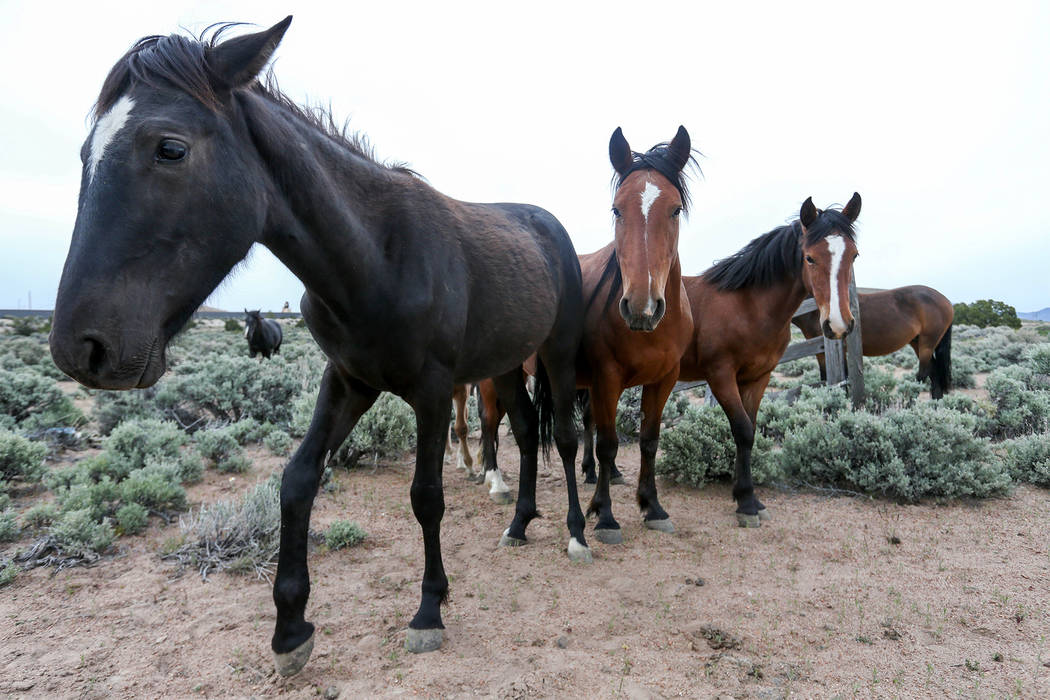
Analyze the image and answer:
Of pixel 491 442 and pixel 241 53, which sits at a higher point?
pixel 241 53

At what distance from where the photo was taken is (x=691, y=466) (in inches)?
216

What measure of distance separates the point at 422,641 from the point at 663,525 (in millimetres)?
2376

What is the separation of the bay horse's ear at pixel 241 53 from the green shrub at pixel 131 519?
3510mm

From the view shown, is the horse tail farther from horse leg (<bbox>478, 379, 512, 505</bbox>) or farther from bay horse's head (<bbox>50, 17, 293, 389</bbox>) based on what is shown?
bay horse's head (<bbox>50, 17, 293, 389</bbox>)

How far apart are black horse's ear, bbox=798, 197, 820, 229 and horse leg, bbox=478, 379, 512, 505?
3324 mm

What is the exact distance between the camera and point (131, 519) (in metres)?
3.94

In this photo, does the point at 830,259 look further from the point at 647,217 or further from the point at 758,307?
the point at 647,217

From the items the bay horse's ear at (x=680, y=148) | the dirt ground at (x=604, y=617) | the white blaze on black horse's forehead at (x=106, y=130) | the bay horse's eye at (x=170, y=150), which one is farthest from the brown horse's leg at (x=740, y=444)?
the white blaze on black horse's forehead at (x=106, y=130)

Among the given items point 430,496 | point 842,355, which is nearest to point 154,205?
point 430,496

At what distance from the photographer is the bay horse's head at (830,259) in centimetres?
457

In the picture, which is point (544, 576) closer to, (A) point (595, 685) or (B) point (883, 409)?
(A) point (595, 685)

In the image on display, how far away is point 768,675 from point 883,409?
7138 mm

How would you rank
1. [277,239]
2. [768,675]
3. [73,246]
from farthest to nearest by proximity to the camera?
[768,675]
[277,239]
[73,246]

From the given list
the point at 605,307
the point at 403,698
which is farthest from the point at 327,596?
the point at 605,307
